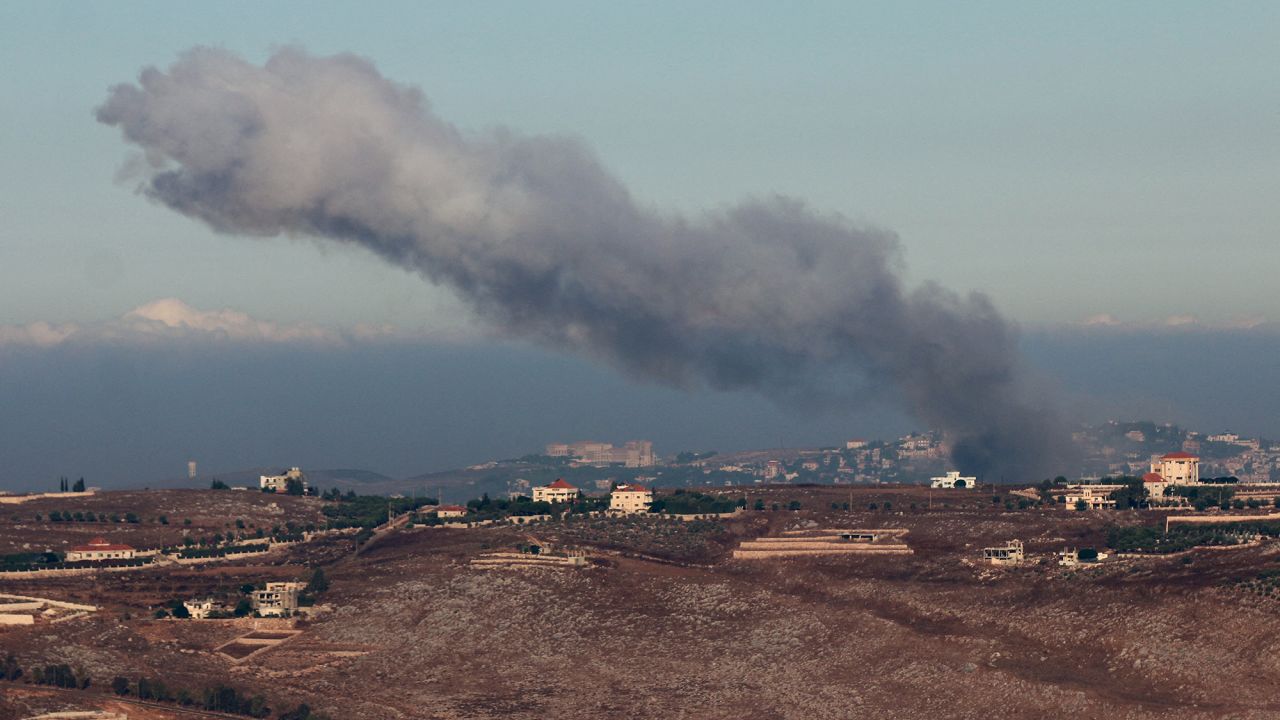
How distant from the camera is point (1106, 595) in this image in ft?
605

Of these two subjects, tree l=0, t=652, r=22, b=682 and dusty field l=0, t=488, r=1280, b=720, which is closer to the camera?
dusty field l=0, t=488, r=1280, b=720

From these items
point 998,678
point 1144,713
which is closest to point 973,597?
point 998,678

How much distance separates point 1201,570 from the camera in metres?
187

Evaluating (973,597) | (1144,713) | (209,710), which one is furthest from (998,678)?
(209,710)

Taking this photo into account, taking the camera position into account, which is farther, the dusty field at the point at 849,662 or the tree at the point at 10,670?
the tree at the point at 10,670

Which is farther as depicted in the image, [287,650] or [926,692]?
[287,650]

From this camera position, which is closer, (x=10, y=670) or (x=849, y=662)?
(x=849, y=662)

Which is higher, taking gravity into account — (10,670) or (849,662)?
(10,670)

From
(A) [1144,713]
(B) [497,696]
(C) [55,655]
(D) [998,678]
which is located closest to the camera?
(A) [1144,713]

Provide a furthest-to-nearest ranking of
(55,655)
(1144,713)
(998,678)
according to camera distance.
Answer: (55,655) < (998,678) < (1144,713)

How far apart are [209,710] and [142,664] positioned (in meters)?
21.3

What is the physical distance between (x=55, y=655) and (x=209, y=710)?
89.6ft

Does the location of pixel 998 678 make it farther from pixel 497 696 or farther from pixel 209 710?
pixel 209 710

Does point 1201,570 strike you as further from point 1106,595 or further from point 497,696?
point 497,696
